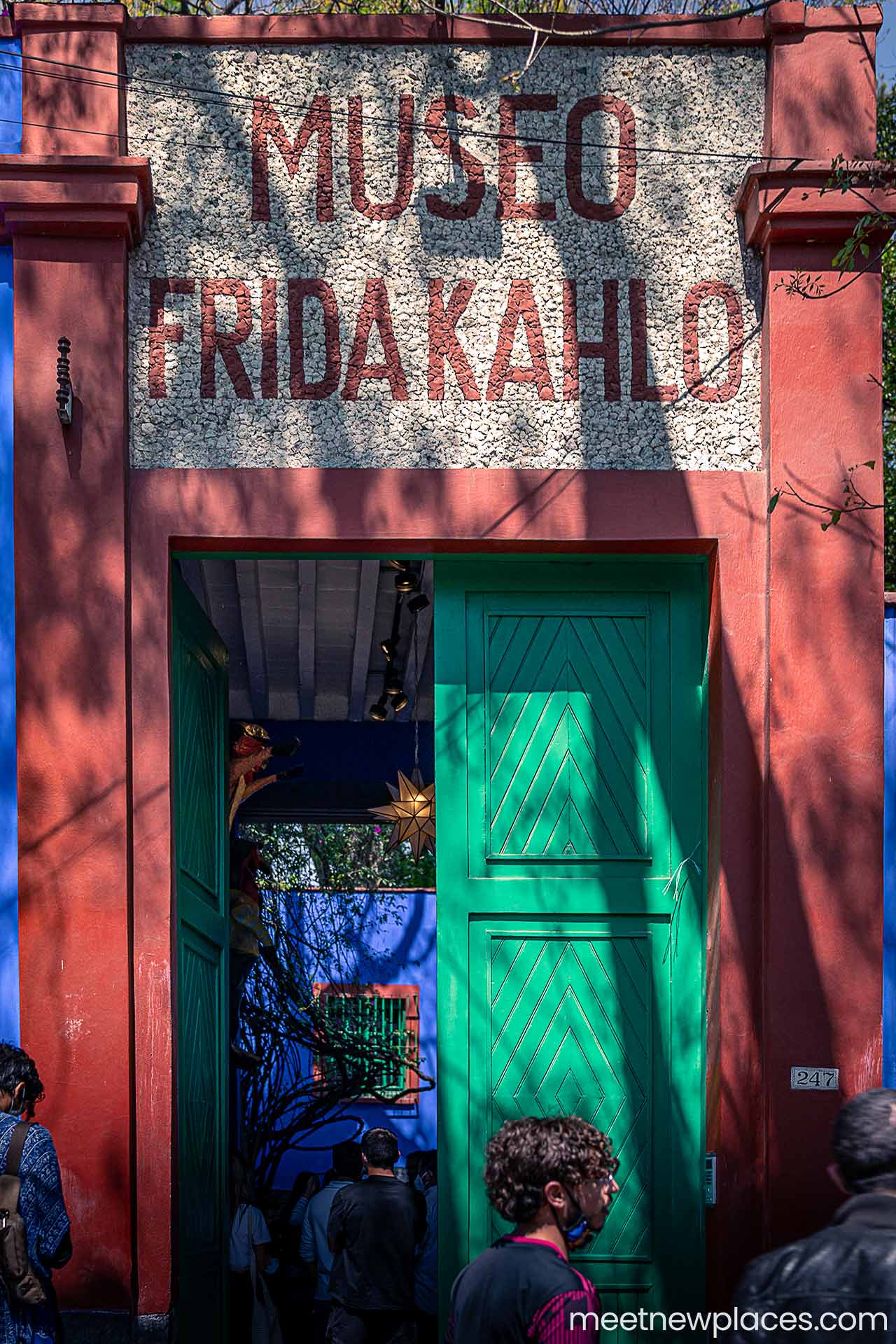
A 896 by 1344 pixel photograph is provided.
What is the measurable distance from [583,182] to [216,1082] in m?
4.26

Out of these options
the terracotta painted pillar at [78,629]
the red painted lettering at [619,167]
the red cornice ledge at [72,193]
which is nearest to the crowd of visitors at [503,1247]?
the terracotta painted pillar at [78,629]

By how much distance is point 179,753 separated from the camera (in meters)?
6.49

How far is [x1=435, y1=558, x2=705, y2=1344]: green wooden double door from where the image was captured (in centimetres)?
604

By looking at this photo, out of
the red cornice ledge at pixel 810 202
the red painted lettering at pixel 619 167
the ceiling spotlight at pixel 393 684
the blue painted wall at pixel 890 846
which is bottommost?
the blue painted wall at pixel 890 846

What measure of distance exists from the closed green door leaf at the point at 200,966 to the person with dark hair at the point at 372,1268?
1.82 ft

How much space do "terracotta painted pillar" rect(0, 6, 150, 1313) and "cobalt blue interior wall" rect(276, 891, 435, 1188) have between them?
43.2 ft

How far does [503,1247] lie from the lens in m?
3.66

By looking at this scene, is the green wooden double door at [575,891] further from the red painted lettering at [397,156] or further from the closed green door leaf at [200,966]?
the red painted lettering at [397,156]

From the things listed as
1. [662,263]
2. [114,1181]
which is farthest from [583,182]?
[114,1181]

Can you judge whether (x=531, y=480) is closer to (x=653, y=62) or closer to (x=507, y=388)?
(x=507, y=388)

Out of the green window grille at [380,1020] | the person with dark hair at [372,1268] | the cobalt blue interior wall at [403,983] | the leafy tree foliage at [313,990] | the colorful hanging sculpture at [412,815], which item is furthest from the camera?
the cobalt blue interior wall at [403,983]

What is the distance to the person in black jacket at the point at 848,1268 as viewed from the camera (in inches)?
Result: 119

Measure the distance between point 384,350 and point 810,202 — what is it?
5.40 feet

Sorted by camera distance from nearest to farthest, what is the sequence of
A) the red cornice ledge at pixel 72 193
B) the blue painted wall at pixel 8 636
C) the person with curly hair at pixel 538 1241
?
the person with curly hair at pixel 538 1241 → the blue painted wall at pixel 8 636 → the red cornice ledge at pixel 72 193
